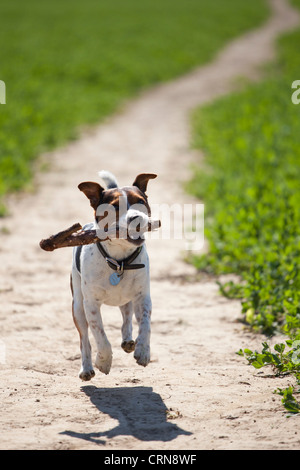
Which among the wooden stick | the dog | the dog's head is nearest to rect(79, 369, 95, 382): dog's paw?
the dog

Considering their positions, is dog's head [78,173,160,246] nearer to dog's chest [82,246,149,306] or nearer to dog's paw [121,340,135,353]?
dog's chest [82,246,149,306]

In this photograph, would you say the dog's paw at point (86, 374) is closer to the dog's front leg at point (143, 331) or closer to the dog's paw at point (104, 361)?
the dog's paw at point (104, 361)

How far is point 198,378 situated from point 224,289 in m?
2.30

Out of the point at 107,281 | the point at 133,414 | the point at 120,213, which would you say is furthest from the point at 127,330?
the point at 120,213

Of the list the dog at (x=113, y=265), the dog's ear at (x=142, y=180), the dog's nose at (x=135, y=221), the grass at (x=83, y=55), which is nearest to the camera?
the dog's nose at (x=135, y=221)

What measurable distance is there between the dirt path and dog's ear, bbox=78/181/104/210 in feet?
4.51

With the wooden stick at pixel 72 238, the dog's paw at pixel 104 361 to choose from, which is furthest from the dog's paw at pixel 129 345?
the wooden stick at pixel 72 238

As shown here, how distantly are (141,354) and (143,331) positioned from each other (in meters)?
0.17

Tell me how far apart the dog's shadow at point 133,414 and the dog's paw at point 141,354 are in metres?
0.25

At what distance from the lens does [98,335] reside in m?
4.53

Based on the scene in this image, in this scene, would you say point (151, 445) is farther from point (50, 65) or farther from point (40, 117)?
point (50, 65)

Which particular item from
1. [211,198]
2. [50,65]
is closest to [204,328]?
[211,198]

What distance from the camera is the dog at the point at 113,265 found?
4188 mm

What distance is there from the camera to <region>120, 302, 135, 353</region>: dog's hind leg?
4.72m
